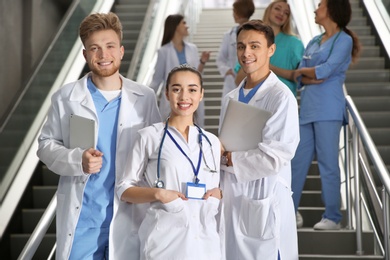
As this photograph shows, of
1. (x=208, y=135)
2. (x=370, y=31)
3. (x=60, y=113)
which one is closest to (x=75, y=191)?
(x=60, y=113)

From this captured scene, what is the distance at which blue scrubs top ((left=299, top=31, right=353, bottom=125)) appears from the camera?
509cm

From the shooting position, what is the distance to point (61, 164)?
10.7 feet

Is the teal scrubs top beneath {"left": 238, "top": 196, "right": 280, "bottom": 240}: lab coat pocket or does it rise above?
above

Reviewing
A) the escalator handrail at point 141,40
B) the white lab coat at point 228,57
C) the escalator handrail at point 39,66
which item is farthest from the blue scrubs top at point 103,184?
the escalator handrail at point 141,40

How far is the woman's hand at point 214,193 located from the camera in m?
3.09

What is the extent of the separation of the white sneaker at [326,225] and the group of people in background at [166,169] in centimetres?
169

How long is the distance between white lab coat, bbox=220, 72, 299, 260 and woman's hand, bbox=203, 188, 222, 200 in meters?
0.16

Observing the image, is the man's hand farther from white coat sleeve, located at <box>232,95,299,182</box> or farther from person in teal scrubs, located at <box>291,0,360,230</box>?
person in teal scrubs, located at <box>291,0,360,230</box>

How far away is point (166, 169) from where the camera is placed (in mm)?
3115

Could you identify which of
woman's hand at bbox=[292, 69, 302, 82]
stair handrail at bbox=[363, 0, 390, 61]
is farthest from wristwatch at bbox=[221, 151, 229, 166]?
stair handrail at bbox=[363, 0, 390, 61]

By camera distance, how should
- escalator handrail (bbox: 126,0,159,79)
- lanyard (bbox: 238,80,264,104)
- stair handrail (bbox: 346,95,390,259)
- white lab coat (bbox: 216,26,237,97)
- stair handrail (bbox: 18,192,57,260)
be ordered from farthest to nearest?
escalator handrail (bbox: 126,0,159,79), white lab coat (bbox: 216,26,237,97), stair handrail (bbox: 346,95,390,259), stair handrail (bbox: 18,192,57,260), lanyard (bbox: 238,80,264,104)

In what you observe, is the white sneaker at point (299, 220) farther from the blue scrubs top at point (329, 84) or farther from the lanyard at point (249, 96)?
the lanyard at point (249, 96)

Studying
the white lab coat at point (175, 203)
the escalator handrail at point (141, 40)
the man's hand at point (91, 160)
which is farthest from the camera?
the escalator handrail at point (141, 40)

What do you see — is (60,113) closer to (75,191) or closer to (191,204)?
(75,191)
